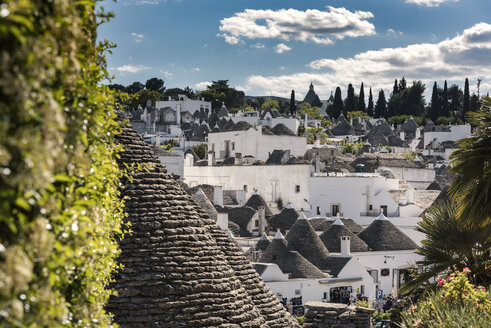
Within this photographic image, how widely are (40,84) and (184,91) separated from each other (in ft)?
516

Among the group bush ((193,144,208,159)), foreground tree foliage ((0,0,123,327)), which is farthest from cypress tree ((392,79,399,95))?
foreground tree foliage ((0,0,123,327))

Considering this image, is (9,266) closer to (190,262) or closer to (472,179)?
(190,262)

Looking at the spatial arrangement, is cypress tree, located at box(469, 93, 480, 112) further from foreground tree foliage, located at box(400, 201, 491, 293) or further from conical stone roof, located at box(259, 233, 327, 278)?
foreground tree foliage, located at box(400, 201, 491, 293)

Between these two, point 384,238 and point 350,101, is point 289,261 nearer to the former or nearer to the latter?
point 384,238

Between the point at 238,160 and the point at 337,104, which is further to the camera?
the point at 337,104

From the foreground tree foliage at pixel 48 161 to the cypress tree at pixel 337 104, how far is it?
5859 inches

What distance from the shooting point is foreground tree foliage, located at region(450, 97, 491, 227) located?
12.6m

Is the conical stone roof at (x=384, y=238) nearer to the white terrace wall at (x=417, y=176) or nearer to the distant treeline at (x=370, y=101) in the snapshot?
the white terrace wall at (x=417, y=176)

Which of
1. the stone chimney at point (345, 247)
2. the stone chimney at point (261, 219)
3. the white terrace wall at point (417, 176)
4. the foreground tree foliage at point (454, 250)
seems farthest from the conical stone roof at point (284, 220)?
the foreground tree foliage at point (454, 250)

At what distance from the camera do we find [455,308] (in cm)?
1167

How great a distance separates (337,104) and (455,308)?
141914 millimetres

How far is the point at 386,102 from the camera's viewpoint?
515 ft

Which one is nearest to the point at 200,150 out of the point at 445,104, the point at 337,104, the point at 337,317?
the point at 337,104

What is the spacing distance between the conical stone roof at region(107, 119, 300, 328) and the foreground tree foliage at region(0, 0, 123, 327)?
499 cm
